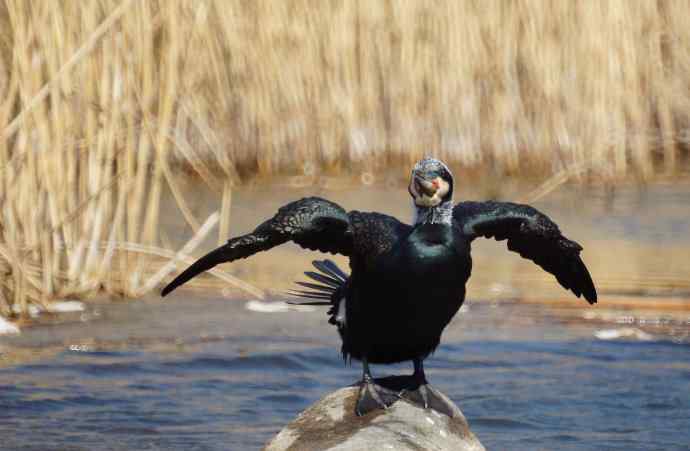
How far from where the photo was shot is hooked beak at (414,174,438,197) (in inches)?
141

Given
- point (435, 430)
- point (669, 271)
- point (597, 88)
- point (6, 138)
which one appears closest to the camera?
point (435, 430)

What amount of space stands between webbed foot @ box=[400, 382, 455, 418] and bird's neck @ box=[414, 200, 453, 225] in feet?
2.15

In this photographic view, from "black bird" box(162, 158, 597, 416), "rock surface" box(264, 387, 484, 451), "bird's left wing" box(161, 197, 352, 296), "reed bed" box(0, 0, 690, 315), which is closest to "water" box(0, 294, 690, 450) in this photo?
"rock surface" box(264, 387, 484, 451)

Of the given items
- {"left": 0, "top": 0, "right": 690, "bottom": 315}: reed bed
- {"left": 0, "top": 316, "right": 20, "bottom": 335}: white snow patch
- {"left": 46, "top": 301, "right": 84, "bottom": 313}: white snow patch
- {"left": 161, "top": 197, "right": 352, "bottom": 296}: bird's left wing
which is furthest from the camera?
{"left": 0, "top": 0, "right": 690, "bottom": 315}: reed bed

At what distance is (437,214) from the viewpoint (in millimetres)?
3660

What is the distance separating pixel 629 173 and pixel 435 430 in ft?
22.9

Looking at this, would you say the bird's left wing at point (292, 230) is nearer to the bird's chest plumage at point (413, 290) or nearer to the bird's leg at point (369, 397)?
the bird's chest plumage at point (413, 290)

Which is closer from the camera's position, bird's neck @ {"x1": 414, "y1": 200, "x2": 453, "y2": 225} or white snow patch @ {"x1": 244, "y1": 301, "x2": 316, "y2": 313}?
bird's neck @ {"x1": 414, "y1": 200, "x2": 453, "y2": 225}

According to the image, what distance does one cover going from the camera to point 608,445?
4770 millimetres

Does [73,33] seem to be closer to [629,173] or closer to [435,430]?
[435,430]

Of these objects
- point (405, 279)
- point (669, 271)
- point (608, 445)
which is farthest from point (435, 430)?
point (669, 271)

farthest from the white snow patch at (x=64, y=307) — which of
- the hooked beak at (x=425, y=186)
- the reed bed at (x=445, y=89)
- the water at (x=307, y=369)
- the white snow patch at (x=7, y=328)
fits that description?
the hooked beak at (x=425, y=186)

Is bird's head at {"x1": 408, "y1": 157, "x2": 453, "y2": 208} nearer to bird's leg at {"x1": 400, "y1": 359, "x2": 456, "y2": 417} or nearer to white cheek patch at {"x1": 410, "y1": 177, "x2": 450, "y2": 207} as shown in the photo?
white cheek patch at {"x1": 410, "y1": 177, "x2": 450, "y2": 207}

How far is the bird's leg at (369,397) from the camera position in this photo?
3969 mm
